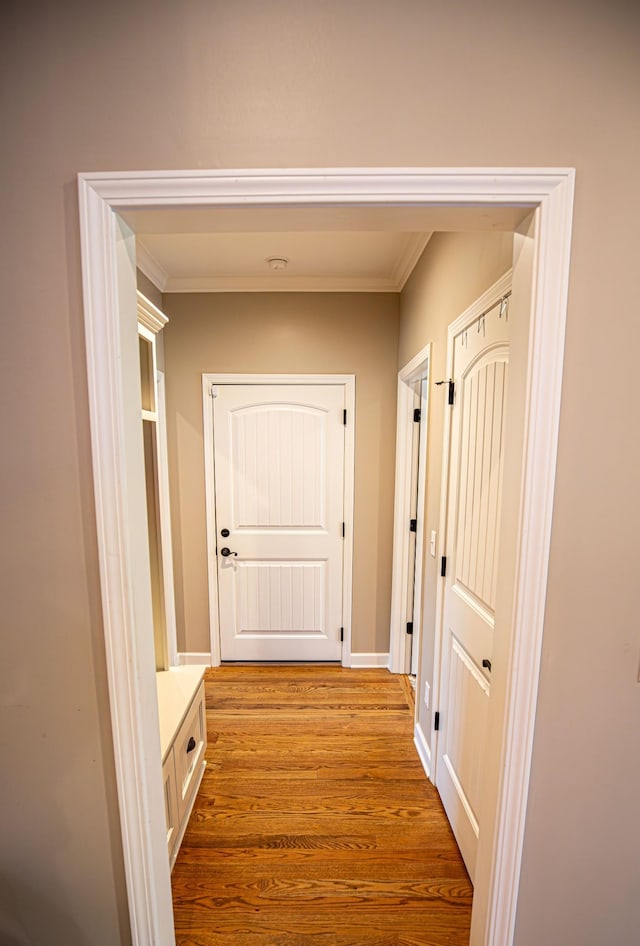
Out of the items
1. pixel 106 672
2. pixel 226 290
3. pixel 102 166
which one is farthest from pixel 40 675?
pixel 226 290

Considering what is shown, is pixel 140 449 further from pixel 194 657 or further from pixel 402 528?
pixel 194 657

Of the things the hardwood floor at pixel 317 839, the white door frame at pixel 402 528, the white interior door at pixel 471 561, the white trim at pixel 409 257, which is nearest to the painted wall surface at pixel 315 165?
the white interior door at pixel 471 561

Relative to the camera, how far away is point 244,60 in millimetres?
691

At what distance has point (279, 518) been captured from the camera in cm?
256

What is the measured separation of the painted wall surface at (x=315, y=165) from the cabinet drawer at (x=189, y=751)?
0.59 m

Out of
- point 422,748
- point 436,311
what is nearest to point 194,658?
point 422,748

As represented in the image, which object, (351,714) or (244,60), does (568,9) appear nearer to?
(244,60)

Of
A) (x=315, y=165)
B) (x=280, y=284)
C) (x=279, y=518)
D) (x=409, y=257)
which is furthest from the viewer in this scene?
(x=279, y=518)

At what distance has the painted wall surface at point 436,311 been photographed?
1298 mm

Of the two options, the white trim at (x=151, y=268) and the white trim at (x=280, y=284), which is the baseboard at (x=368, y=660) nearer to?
the white trim at (x=280, y=284)

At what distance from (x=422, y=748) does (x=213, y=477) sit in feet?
6.61

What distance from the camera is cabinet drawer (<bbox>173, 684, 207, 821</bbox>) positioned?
1.42m

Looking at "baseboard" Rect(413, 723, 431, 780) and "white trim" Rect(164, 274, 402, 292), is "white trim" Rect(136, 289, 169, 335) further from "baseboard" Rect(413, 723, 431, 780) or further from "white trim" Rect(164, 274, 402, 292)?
"baseboard" Rect(413, 723, 431, 780)

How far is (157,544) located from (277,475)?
105cm
